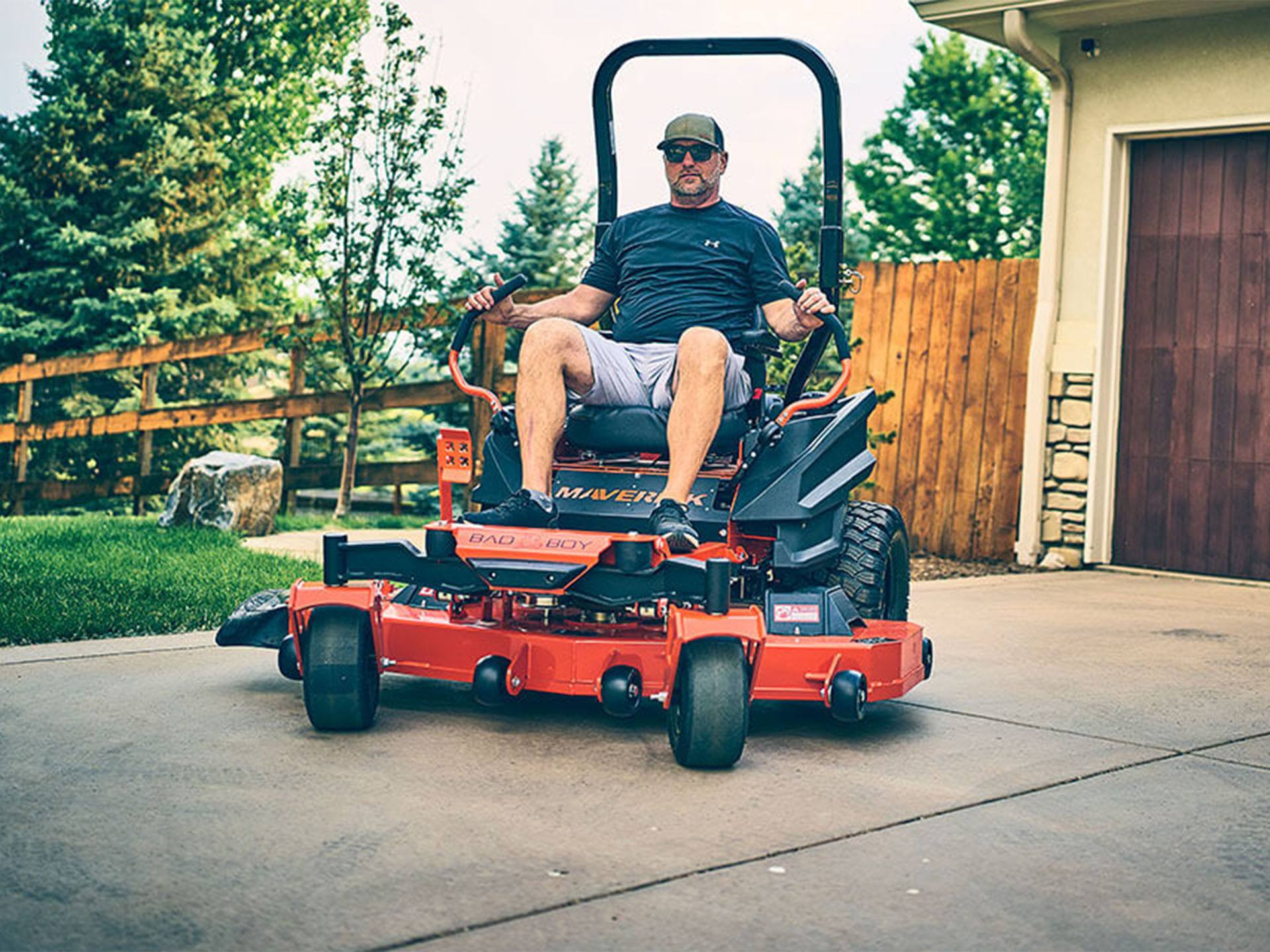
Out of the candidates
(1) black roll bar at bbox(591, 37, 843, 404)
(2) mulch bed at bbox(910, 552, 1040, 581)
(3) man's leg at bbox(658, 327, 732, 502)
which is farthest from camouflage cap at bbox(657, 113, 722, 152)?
(2) mulch bed at bbox(910, 552, 1040, 581)

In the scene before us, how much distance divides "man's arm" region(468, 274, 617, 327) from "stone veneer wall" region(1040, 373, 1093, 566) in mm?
4692

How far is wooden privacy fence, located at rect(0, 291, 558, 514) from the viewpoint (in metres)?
11.2

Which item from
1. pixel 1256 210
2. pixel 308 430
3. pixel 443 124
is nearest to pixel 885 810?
pixel 1256 210

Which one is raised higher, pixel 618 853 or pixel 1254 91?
pixel 1254 91

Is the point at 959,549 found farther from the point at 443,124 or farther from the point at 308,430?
the point at 308,430

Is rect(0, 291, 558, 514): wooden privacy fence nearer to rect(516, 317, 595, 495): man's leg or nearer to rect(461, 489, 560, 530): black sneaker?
rect(516, 317, 595, 495): man's leg

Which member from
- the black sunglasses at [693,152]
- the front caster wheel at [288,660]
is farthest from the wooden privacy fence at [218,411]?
the front caster wheel at [288,660]

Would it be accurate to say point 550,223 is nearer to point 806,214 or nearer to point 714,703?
point 806,214

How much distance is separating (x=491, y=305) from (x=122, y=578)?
8.88ft

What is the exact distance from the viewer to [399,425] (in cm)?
2019

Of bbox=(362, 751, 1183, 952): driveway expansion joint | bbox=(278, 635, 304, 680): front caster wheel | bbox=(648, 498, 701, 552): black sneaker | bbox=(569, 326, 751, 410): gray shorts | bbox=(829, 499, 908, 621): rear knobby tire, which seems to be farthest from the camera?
bbox=(829, 499, 908, 621): rear knobby tire

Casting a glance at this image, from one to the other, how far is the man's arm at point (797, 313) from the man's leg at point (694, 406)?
1.02 feet

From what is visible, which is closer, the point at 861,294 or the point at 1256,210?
the point at 1256,210

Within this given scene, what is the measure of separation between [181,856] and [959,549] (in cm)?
719
